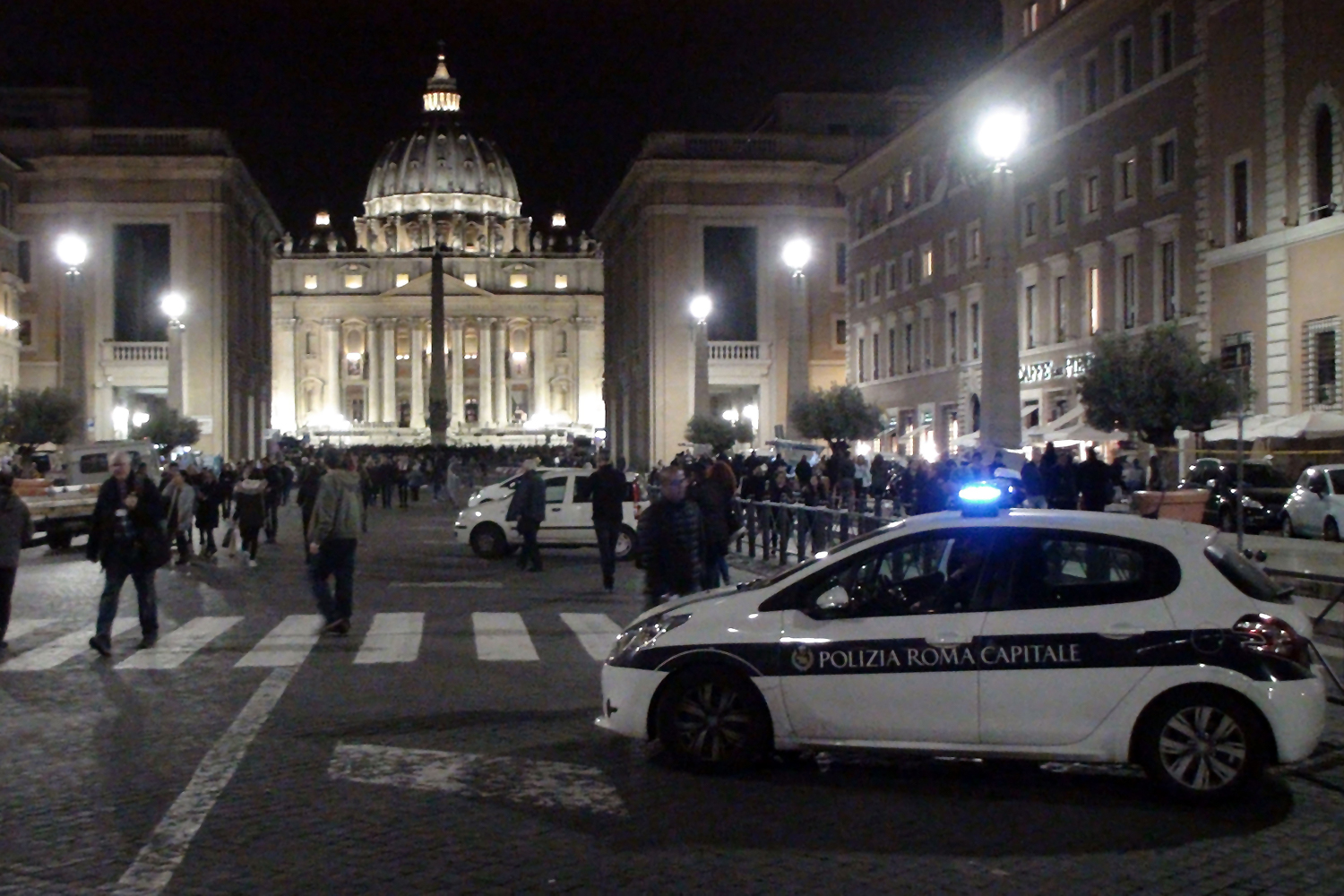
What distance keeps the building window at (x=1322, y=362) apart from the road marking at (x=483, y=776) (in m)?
24.2

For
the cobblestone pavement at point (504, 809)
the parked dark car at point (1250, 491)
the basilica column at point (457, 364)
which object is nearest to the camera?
the cobblestone pavement at point (504, 809)

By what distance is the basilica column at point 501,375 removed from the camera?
16475 centimetres

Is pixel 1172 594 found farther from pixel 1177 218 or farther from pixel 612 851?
pixel 1177 218

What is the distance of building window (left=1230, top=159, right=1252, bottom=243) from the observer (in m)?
33.8

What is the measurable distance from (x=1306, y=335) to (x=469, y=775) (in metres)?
25.6

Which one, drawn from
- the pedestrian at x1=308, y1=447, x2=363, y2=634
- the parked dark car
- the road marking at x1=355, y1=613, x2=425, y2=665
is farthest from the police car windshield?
the parked dark car

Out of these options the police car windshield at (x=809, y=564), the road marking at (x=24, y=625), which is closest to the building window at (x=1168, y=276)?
the road marking at (x=24, y=625)

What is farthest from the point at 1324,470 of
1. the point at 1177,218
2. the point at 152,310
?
the point at 152,310

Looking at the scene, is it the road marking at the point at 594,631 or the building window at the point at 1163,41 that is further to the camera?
the building window at the point at 1163,41

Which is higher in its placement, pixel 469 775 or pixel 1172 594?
pixel 1172 594

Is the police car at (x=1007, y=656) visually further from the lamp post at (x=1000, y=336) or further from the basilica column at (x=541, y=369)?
the basilica column at (x=541, y=369)

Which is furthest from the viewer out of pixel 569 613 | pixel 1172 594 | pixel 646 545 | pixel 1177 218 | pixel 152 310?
pixel 152 310

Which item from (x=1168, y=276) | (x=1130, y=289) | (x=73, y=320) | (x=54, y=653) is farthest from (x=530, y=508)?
(x=73, y=320)

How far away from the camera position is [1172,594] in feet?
27.8
